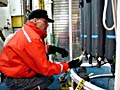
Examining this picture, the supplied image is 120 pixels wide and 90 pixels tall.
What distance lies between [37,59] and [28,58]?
0.38 feet

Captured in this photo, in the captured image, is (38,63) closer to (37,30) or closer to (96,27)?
(37,30)

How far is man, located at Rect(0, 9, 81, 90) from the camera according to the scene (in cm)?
238

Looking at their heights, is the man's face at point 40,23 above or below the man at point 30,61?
above

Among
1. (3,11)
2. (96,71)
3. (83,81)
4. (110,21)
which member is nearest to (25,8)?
(3,11)

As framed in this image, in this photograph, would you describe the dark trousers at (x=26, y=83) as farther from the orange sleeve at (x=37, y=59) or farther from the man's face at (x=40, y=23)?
the man's face at (x=40, y=23)

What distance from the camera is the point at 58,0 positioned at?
4926 millimetres

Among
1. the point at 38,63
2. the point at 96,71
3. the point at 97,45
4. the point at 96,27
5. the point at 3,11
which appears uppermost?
→ the point at 3,11

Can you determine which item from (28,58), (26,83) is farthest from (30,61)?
(26,83)

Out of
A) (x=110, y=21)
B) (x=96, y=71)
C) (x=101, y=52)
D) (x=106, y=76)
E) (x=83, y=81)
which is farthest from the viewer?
(x=96, y=71)

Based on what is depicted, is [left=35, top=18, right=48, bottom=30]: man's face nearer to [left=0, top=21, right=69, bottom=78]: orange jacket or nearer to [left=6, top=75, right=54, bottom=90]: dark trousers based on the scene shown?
[left=0, top=21, right=69, bottom=78]: orange jacket

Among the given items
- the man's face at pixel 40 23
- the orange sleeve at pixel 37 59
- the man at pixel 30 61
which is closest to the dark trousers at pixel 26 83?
the man at pixel 30 61

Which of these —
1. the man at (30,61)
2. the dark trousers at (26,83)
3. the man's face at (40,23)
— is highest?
the man's face at (40,23)

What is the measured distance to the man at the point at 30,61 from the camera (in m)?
2.38

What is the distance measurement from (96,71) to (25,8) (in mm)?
2735
